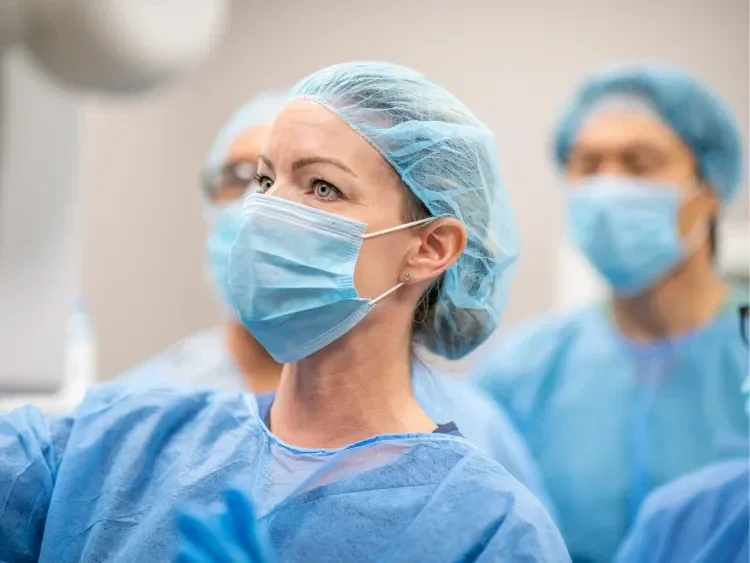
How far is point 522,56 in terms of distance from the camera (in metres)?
3.51

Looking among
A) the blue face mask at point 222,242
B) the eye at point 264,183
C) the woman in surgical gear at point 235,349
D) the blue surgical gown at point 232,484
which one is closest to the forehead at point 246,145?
the woman in surgical gear at point 235,349

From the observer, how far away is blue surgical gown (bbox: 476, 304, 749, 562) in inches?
91.7

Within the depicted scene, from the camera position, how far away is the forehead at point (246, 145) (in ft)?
6.71

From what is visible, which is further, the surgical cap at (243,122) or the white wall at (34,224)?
the white wall at (34,224)

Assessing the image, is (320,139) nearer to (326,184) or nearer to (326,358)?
(326,184)

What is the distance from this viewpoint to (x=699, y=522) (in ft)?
5.17

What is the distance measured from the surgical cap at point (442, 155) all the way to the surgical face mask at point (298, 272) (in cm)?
8

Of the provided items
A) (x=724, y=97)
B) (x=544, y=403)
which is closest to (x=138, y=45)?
(x=544, y=403)

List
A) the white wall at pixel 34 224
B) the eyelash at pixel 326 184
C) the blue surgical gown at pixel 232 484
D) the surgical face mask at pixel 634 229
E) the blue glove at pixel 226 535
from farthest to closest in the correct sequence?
1. the surgical face mask at pixel 634 229
2. the white wall at pixel 34 224
3. the eyelash at pixel 326 184
4. the blue surgical gown at pixel 232 484
5. the blue glove at pixel 226 535

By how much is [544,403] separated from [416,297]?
1371mm

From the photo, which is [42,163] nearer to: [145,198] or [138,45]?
[138,45]

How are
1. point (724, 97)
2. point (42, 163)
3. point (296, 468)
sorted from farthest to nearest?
point (724, 97) → point (42, 163) → point (296, 468)

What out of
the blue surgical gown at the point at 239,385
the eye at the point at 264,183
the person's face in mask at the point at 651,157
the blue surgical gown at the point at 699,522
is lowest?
the blue surgical gown at the point at 239,385

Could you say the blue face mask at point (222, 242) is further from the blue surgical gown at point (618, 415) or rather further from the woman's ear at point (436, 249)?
the blue surgical gown at point (618, 415)
